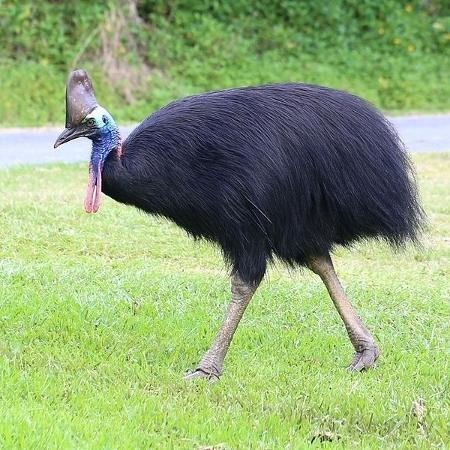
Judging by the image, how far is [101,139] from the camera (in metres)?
4.34

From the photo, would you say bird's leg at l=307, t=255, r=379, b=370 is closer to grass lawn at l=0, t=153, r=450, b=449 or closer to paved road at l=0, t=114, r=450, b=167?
grass lawn at l=0, t=153, r=450, b=449

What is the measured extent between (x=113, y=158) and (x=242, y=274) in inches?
28.1

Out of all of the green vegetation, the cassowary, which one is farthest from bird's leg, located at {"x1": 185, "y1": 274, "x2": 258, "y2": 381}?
the green vegetation

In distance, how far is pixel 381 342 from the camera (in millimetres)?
5023

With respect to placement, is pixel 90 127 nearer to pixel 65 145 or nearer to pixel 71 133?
pixel 71 133

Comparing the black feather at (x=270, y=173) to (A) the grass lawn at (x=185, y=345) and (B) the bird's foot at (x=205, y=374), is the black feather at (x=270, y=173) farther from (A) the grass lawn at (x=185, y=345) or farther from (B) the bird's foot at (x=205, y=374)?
(A) the grass lawn at (x=185, y=345)

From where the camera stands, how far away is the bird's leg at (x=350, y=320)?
4.66m

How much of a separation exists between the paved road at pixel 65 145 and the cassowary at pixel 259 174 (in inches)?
230

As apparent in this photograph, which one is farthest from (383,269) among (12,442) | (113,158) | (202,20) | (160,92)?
(202,20)

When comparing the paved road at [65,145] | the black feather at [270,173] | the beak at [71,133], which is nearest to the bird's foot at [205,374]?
the black feather at [270,173]

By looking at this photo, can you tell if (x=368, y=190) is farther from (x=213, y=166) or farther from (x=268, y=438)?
(x=268, y=438)

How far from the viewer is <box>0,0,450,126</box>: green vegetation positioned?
13578 millimetres

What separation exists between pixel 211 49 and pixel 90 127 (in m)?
10.7

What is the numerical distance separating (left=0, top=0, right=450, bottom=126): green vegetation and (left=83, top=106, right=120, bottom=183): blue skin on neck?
28.3ft
